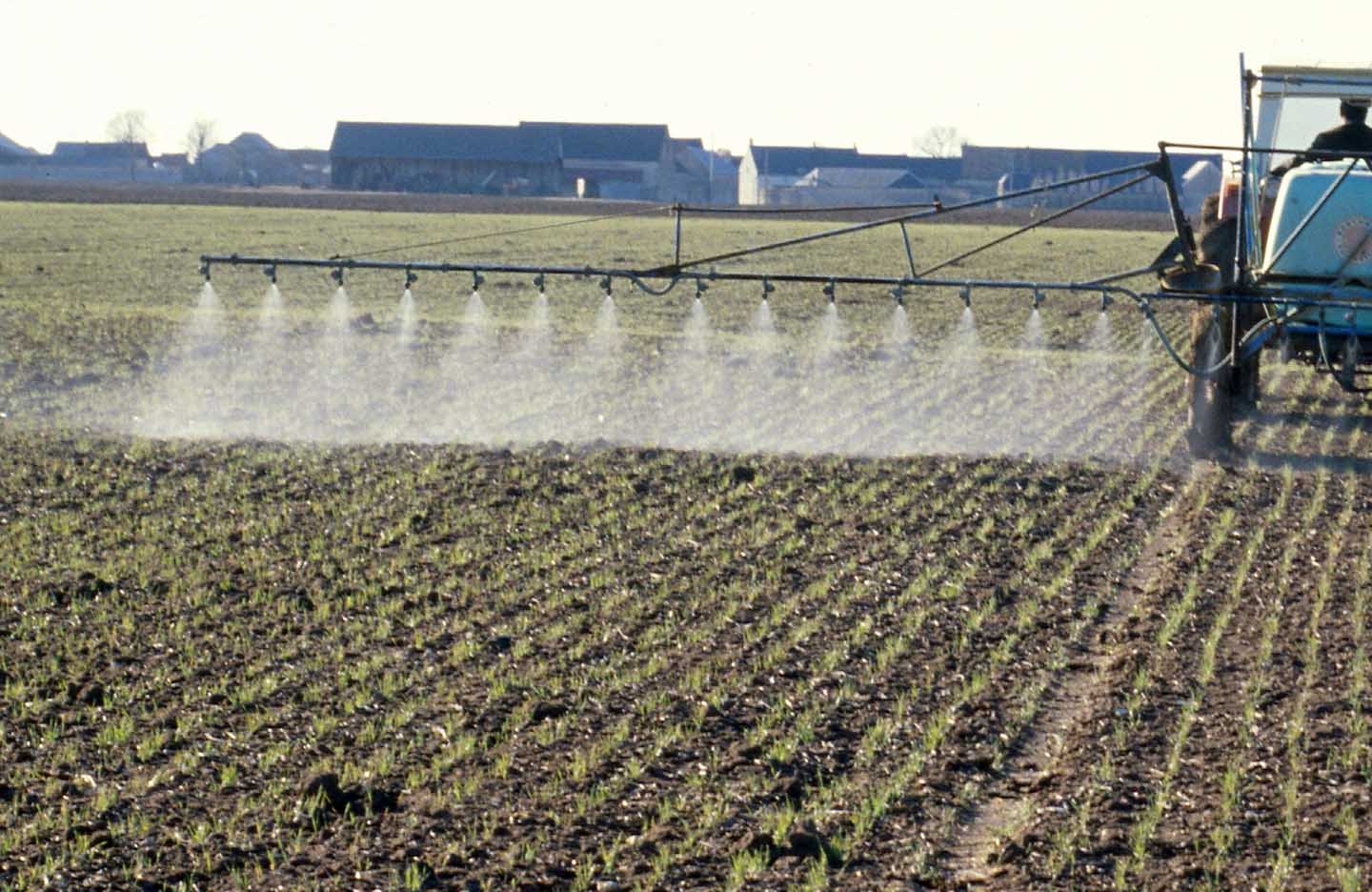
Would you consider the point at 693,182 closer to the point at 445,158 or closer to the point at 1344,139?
the point at 445,158

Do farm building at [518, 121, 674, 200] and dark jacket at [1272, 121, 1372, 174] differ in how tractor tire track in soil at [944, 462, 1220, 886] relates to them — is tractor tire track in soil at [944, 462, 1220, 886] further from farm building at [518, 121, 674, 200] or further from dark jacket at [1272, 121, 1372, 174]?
farm building at [518, 121, 674, 200]

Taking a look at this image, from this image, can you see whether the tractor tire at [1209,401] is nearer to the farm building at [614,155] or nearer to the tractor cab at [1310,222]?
the tractor cab at [1310,222]

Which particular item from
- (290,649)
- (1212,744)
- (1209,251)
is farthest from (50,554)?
(1209,251)

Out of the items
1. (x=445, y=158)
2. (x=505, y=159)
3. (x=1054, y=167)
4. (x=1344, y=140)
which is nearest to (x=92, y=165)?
(x=445, y=158)

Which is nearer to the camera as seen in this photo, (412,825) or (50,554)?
(412,825)

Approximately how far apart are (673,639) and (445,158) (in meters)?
76.4

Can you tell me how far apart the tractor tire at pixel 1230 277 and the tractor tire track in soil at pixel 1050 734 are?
Answer: 246 centimetres

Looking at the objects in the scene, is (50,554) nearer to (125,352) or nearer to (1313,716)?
(1313,716)

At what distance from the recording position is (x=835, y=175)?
296 ft

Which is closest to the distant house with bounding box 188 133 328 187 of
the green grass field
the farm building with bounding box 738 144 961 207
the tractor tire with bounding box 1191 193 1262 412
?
the farm building with bounding box 738 144 961 207

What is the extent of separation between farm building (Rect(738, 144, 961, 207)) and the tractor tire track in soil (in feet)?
253

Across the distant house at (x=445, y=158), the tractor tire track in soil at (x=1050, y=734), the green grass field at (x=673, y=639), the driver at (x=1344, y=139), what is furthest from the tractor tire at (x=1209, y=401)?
the distant house at (x=445, y=158)

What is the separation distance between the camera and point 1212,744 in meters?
6.06

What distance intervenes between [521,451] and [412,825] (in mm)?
6680
